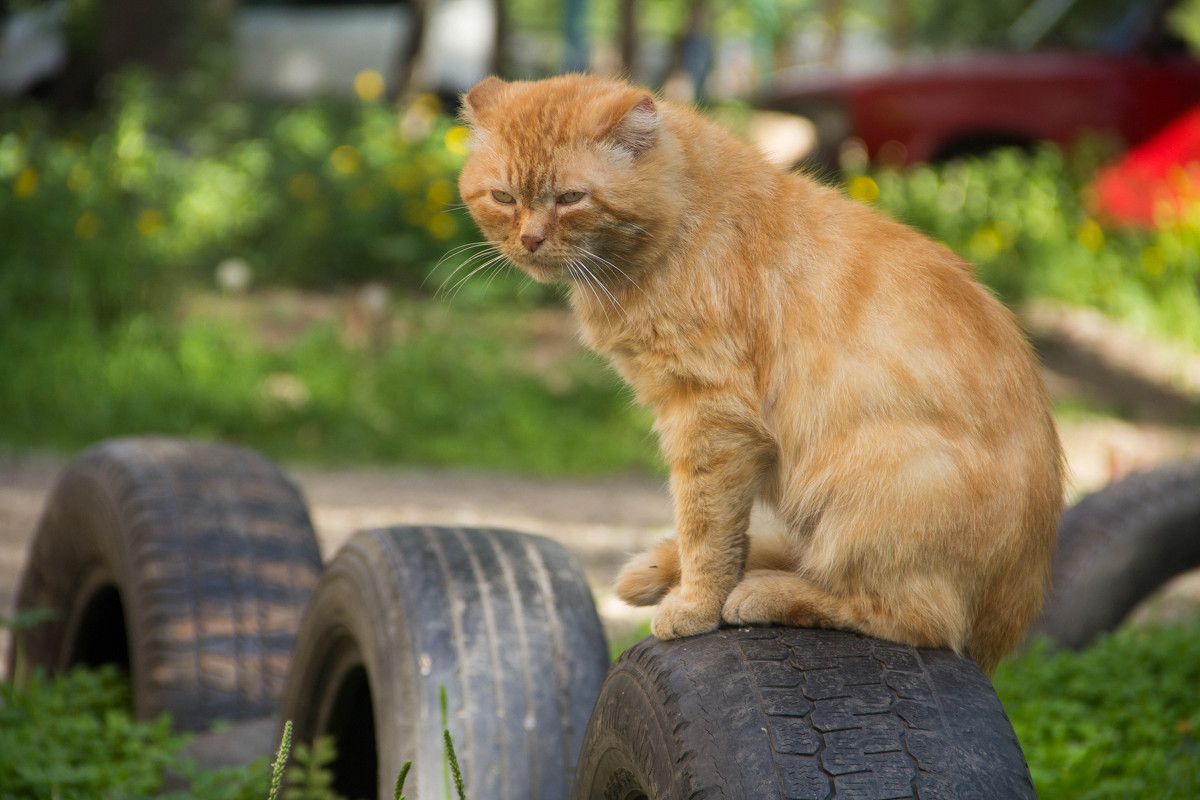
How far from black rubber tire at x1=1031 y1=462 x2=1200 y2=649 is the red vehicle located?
5256mm

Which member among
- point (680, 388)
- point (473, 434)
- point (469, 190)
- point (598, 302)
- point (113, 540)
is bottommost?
point (473, 434)

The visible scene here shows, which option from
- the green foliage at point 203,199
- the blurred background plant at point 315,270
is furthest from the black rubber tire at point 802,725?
the green foliage at point 203,199

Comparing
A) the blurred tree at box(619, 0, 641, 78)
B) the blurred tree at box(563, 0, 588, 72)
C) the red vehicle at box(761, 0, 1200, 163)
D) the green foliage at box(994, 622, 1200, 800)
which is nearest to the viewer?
the green foliage at box(994, 622, 1200, 800)

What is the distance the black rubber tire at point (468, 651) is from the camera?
196 centimetres

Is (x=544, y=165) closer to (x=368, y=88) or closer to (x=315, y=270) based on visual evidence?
(x=315, y=270)

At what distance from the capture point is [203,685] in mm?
2648

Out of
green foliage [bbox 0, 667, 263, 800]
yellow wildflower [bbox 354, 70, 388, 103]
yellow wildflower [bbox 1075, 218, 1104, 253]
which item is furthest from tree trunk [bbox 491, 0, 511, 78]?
green foliage [bbox 0, 667, 263, 800]

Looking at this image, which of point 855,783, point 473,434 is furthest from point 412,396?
point 855,783

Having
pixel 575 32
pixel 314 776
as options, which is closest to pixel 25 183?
pixel 314 776

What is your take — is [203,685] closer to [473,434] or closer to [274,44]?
[473,434]

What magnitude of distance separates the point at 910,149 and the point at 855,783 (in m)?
7.67

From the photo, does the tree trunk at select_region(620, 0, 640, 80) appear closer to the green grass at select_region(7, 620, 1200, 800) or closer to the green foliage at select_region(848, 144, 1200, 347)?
the green foliage at select_region(848, 144, 1200, 347)

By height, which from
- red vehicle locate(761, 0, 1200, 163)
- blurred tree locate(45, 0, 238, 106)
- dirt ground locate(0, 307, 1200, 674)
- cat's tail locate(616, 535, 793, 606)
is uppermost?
blurred tree locate(45, 0, 238, 106)

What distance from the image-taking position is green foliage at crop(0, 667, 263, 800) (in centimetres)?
229
